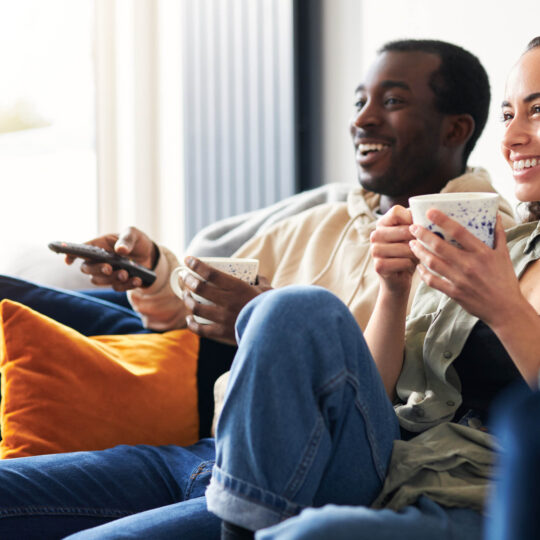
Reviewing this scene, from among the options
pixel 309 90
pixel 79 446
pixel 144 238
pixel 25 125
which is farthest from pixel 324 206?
pixel 25 125

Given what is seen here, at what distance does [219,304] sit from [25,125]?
6.12 ft

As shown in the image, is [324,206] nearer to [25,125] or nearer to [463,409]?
[463,409]

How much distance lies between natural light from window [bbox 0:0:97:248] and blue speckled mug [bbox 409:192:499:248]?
2.15 metres

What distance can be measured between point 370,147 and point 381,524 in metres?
1.06

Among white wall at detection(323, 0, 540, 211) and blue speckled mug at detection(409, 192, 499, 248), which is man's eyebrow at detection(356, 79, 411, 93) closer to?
white wall at detection(323, 0, 540, 211)

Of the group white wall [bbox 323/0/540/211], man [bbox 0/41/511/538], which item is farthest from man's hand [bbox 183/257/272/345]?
white wall [bbox 323/0/540/211]

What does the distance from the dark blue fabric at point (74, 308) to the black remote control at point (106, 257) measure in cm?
10

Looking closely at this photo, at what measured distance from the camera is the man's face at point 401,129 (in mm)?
1655

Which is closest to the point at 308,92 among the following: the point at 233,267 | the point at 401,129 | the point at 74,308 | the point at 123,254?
the point at 401,129

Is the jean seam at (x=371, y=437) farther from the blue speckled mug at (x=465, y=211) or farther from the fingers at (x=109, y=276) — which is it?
the fingers at (x=109, y=276)

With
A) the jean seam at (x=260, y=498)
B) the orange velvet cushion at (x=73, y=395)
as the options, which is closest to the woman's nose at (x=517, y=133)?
the jean seam at (x=260, y=498)

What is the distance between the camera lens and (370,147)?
1.68 m

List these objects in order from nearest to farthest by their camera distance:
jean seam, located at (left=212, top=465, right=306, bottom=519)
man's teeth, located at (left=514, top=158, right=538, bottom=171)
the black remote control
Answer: jean seam, located at (left=212, top=465, right=306, bottom=519)
man's teeth, located at (left=514, top=158, right=538, bottom=171)
the black remote control

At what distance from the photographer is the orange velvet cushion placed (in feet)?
4.56
